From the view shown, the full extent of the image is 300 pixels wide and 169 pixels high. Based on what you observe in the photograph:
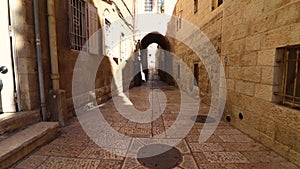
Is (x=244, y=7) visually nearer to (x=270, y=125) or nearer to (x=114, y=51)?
(x=270, y=125)

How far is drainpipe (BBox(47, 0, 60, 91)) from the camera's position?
3.54m

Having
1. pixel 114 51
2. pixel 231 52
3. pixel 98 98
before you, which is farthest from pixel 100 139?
pixel 114 51

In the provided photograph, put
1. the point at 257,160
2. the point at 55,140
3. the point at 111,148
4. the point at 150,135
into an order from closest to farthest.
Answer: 1. the point at 257,160
2. the point at 111,148
3. the point at 55,140
4. the point at 150,135

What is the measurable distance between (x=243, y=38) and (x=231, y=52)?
523 mm

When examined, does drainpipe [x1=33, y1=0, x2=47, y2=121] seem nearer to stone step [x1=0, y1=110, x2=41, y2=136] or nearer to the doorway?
stone step [x1=0, y1=110, x2=41, y2=136]

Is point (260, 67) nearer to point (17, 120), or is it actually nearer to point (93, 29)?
point (17, 120)

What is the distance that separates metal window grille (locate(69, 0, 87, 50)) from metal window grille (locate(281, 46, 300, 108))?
4.59m

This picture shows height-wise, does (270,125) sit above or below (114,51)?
below

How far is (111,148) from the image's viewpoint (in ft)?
9.46

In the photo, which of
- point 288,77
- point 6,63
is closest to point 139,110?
point 6,63

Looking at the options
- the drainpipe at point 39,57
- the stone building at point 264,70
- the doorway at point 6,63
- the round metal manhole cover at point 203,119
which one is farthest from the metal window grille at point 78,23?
the stone building at point 264,70

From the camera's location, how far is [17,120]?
9.50ft

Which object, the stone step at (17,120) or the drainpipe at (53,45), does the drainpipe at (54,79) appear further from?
the stone step at (17,120)

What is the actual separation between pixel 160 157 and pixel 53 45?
3.09 m
